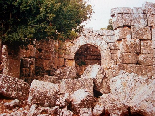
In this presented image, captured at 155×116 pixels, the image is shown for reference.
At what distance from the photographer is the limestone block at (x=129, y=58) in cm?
755

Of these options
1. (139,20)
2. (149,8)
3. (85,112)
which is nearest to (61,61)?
(139,20)

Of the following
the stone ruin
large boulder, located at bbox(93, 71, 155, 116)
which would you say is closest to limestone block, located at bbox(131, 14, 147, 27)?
the stone ruin

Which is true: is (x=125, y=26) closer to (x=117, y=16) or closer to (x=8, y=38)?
(x=117, y=16)

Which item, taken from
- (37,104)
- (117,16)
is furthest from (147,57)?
(37,104)

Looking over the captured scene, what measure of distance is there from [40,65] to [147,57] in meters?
5.22

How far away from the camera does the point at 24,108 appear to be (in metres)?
4.37

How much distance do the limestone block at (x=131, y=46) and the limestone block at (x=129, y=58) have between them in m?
0.17

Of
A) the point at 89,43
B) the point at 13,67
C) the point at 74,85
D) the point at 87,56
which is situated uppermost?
the point at 89,43

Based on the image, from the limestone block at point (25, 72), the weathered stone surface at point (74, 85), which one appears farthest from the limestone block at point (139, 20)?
the limestone block at point (25, 72)

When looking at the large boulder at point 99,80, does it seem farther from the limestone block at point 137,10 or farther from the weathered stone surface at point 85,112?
the limestone block at point 137,10

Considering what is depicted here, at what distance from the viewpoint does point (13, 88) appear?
4688 millimetres

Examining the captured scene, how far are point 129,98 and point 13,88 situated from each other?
119 inches

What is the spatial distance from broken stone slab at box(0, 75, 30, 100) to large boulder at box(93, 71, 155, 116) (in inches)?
77.6

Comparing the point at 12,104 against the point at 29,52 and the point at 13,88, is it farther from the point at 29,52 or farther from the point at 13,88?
the point at 29,52
